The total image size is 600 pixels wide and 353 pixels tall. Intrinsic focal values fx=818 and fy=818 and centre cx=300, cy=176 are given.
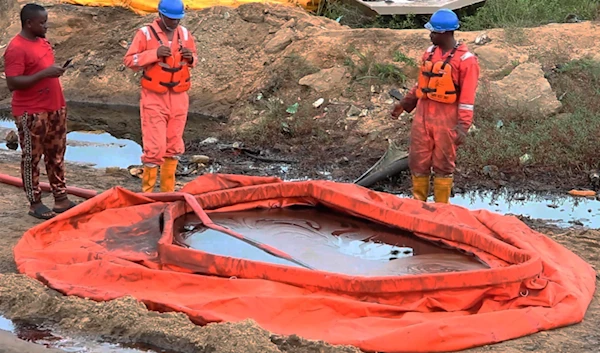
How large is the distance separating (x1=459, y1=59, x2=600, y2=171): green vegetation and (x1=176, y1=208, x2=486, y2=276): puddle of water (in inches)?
129

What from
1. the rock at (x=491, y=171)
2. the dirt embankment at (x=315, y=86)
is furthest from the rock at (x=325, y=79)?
the rock at (x=491, y=171)

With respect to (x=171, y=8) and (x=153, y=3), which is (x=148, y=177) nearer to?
(x=171, y=8)

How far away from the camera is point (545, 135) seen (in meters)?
9.00

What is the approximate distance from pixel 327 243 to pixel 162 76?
1.95 metres

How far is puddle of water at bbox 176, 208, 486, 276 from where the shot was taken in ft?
16.9

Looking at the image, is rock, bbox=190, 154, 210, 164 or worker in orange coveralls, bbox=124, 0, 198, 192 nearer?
worker in orange coveralls, bbox=124, 0, 198, 192

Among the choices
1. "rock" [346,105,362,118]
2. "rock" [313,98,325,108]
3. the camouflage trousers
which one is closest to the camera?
the camouflage trousers

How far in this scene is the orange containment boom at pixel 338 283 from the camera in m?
4.31

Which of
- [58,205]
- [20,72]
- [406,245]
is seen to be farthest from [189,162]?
[406,245]

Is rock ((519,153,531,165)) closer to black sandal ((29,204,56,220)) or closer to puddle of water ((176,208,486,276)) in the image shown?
puddle of water ((176,208,486,276))

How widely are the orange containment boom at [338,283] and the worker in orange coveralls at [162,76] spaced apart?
2.95 feet

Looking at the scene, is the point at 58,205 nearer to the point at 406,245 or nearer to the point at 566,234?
the point at 406,245

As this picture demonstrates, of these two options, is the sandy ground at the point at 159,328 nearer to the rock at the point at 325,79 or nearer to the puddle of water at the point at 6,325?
the puddle of water at the point at 6,325

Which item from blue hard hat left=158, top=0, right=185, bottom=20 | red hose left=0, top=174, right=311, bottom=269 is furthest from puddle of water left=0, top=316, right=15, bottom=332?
blue hard hat left=158, top=0, right=185, bottom=20
